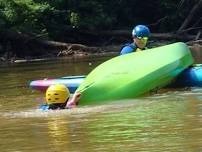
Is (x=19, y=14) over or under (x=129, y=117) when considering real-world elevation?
over

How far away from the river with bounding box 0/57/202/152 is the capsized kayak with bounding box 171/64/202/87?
0.25 metres

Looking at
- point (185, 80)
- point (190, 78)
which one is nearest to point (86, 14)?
point (185, 80)

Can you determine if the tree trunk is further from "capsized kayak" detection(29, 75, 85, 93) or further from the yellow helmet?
the yellow helmet

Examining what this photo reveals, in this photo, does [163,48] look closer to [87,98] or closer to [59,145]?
[87,98]

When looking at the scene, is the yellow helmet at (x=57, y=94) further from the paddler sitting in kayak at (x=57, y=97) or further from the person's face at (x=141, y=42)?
the person's face at (x=141, y=42)

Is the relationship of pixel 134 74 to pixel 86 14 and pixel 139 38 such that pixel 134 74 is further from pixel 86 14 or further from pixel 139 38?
pixel 86 14

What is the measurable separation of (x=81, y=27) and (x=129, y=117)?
2237cm

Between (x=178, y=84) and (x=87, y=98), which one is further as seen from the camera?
(x=178, y=84)

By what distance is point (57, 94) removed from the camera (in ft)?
27.5

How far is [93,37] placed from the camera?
30.3 m

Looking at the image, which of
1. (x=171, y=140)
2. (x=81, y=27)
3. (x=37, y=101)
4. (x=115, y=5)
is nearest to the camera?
(x=171, y=140)

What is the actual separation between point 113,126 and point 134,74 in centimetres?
296

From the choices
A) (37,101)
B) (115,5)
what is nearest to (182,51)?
(37,101)

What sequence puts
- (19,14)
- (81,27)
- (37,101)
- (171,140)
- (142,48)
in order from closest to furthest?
(171,140) → (37,101) → (142,48) → (19,14) → (81,27)
